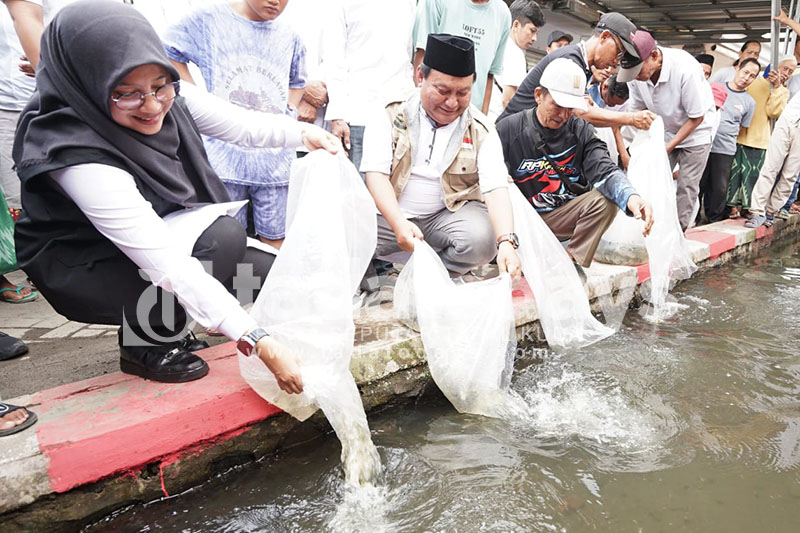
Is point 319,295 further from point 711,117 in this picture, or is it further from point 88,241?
point 711,117

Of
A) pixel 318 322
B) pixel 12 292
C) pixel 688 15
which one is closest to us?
pixel 318 322

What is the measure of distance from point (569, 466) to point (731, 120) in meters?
5.10

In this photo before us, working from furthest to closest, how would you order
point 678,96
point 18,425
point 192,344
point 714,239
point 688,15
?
point 688,15
point 714,239
point 678,96
point 192,344
point 18,425

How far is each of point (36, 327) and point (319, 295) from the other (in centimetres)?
174

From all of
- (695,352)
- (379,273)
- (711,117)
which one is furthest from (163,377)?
A: (711,117)

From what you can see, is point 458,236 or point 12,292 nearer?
point 458,236

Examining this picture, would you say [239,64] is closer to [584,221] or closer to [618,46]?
[584,221]

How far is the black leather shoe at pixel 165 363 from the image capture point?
1760mm

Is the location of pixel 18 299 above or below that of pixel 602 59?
below

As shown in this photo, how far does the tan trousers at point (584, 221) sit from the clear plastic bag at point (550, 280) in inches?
24.0

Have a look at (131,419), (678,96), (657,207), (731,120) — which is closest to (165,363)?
(131,419)

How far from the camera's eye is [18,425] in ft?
4.79

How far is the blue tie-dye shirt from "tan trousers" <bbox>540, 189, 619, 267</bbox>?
1636 mm

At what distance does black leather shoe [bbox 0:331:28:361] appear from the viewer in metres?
2.20
